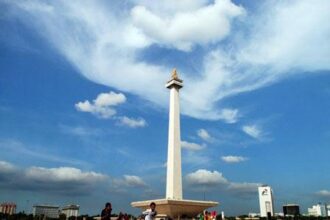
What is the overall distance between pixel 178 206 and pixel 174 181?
12.2 ft

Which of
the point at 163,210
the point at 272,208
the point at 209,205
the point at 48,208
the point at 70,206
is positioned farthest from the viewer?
the point at 48,208

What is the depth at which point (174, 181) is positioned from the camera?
43.9m

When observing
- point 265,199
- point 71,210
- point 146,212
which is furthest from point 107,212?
point 265,199

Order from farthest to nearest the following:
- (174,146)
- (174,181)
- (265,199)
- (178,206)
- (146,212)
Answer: (265,199) < (174,146) < (174,181) < (178,206) < (146,212)

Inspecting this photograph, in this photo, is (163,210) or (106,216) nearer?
(106,216)

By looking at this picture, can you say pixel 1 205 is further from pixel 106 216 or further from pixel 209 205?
pixel 106 216

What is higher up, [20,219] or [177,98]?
[177,98]

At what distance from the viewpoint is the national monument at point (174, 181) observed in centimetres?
4109

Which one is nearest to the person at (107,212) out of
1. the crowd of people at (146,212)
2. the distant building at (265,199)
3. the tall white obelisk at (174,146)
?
the crowd of people at (146,212)

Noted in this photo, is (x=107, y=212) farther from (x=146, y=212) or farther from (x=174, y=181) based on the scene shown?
(x=174, y=181)

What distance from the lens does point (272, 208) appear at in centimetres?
10069

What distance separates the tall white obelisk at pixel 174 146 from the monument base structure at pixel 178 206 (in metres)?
1.82

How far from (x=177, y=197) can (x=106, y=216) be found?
33.2 meters

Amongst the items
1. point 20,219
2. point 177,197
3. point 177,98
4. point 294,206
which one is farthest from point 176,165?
point 294,206
